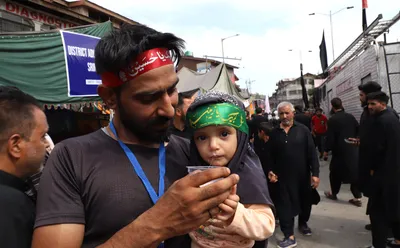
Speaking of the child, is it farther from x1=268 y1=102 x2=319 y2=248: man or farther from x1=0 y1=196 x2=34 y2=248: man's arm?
x1=268 y1=102 x2=319 y2=248: man

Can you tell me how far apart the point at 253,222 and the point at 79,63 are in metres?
3.77

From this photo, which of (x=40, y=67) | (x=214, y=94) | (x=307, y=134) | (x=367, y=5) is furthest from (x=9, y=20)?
(x=367, y=5)

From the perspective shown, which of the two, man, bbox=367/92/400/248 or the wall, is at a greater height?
the wall

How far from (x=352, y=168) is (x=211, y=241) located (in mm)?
5641

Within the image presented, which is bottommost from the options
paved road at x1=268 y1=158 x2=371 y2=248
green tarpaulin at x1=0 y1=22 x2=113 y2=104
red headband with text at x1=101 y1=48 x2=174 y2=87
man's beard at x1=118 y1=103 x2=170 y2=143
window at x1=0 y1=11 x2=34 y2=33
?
paved road at x1=268 y1=158 x2=371 y2=248

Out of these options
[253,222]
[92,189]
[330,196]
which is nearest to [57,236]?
[92,189]

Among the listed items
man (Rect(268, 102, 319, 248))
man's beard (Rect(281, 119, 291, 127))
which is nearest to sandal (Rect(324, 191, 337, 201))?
man (Rect(268, 102, 319, 248))

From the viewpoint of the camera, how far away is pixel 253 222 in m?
1.38

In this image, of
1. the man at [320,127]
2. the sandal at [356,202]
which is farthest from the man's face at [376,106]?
the man at [320,127]

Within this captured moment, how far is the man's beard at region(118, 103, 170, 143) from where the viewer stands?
1.24 meters

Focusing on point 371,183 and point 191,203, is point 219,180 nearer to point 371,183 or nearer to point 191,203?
point 191,203

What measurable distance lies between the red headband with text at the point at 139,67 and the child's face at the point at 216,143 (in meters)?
0.46

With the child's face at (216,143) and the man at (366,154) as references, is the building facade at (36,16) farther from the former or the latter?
the child's face at (216,143)

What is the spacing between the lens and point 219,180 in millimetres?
941
